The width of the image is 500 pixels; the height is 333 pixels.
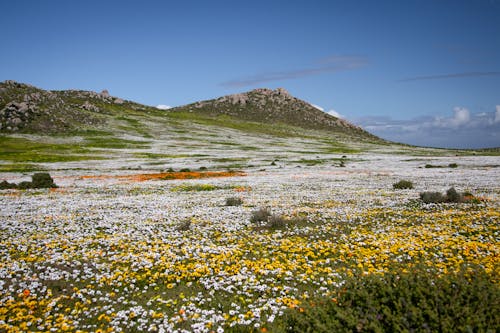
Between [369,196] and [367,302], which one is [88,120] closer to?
[369,196]

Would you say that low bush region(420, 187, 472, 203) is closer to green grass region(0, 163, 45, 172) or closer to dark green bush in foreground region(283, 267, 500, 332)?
dark green bush in foreground region(283, 267, 500, 332)

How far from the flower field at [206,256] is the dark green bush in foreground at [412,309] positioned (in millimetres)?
1304

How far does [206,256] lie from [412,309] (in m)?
8.92

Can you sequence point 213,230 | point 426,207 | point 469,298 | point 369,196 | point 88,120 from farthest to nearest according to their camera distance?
point 88,120 → point 369,196 → point 426,207 → point 213,230 → point 469,298

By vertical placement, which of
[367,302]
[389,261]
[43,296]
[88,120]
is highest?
[88,120]

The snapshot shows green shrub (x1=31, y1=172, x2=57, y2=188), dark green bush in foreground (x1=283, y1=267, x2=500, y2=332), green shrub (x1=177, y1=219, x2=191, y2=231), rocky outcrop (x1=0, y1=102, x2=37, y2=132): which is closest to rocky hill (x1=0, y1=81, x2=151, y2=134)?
rocky outcrop (x1=0, y1=102, x2=37, y2=132)

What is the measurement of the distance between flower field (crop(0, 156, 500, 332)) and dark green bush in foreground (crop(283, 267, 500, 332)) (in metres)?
1.30

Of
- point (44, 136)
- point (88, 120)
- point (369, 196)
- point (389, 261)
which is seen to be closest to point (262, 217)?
point (389, 261)

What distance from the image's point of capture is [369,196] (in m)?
26.3

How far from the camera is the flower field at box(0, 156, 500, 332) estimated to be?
29.4 ft

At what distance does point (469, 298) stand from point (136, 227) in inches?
609

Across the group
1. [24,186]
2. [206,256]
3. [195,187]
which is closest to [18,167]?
[24,186]

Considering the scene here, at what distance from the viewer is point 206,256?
1305cm

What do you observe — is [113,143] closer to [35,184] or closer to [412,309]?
[35,184]
